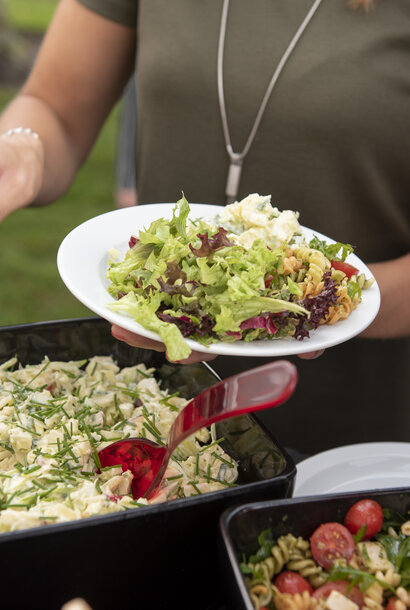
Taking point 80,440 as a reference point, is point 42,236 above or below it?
below

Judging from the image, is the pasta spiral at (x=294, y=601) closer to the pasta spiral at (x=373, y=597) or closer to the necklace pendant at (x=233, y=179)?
the pasta spiral at (x=373, y=597)

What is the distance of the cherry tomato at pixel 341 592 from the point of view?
3.56 feet

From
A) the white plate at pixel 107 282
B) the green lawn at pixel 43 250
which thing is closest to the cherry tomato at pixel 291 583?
the white plate at pixel 107 282

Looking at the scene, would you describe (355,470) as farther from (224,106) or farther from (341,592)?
(224,106)

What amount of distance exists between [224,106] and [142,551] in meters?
1.37

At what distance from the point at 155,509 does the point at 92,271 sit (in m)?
0.60

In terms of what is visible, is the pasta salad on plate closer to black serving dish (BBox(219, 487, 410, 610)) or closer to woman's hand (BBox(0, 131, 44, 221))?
black serving dish (BBox(219, 487, 410, 610))

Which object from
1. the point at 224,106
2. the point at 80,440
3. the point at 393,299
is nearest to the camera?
the point at 80,440

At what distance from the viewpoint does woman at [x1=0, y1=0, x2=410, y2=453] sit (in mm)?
1891

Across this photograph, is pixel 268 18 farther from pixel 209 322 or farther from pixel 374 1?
pixel 209 322

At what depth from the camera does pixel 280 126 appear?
6.47ft

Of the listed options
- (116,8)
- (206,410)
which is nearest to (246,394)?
(206,410)

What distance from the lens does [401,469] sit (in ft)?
5.12

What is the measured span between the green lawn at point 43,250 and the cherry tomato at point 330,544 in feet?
10.8
